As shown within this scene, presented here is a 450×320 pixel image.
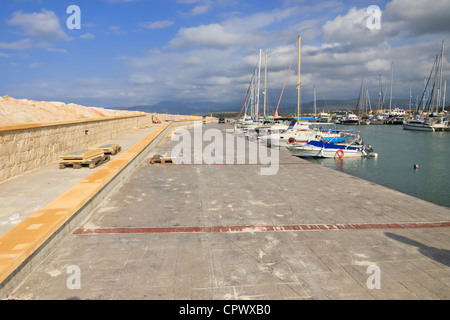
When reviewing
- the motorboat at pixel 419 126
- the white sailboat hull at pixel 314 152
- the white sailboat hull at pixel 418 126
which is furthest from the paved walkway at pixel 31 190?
the motorboat at pixel 419 126

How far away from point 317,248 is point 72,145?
1300 cm

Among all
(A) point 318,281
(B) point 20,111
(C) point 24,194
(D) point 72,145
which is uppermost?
(B) point 20,111

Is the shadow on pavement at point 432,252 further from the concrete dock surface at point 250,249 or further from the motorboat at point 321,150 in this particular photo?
the motorboat at point 321,150

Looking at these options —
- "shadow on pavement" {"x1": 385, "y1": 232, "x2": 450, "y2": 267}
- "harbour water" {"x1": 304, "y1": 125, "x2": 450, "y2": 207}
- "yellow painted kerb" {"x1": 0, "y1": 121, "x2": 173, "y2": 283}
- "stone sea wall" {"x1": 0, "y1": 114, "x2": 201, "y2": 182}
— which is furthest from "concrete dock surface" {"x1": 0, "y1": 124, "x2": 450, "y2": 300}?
"harbour water" {"x1": 304, "y1": 125, "x2": 450, "y2": 207}

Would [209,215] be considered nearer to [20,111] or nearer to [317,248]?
[317,248]

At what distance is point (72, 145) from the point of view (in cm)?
1430

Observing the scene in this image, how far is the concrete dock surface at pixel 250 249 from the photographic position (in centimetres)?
431

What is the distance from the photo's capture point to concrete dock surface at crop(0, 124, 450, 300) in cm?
431
